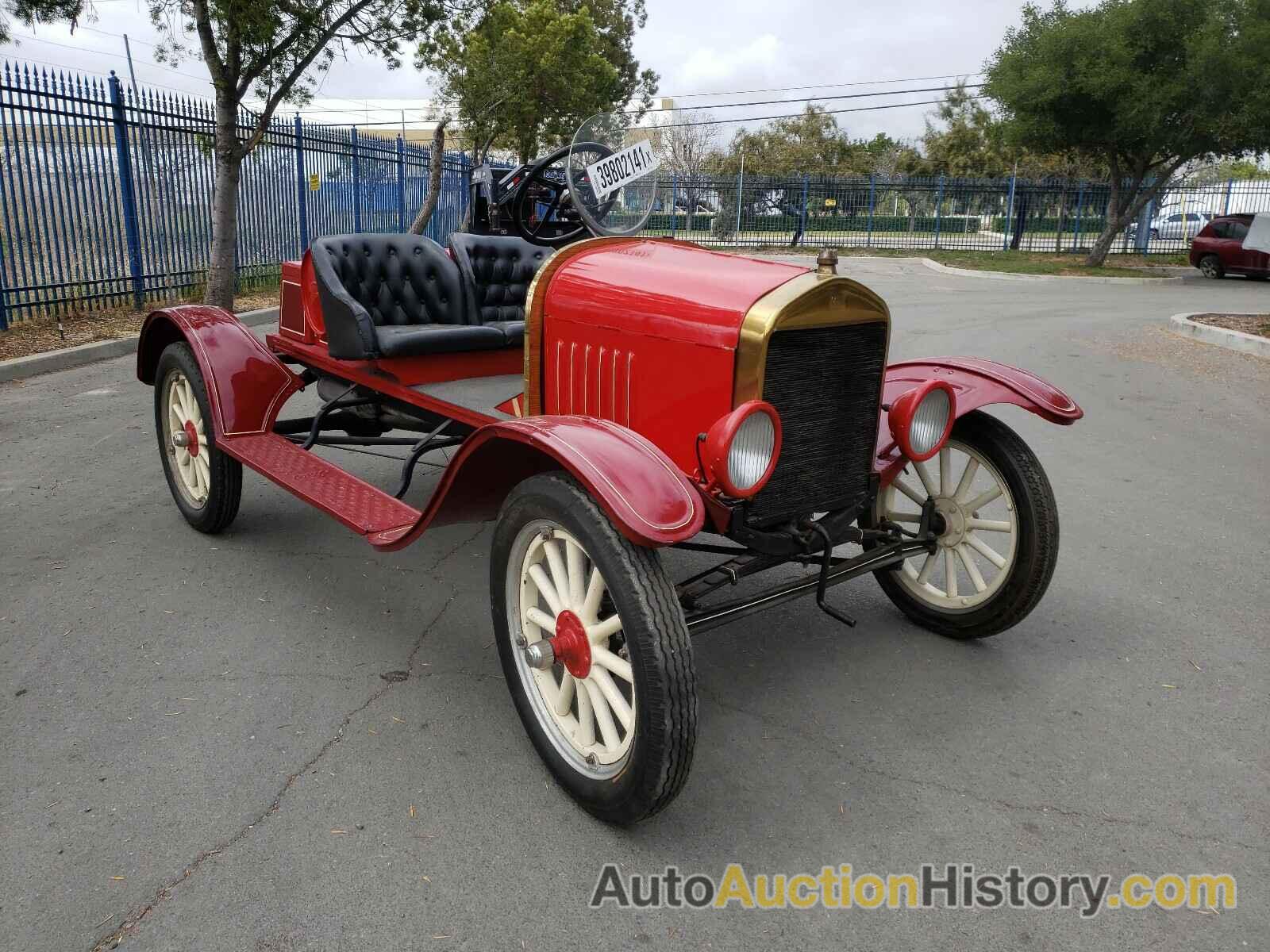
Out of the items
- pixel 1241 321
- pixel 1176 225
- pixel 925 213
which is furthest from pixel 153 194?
pixel 1176 225

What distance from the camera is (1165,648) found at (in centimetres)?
349

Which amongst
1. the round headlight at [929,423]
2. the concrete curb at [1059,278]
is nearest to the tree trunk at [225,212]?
the round headlight at [929,423]

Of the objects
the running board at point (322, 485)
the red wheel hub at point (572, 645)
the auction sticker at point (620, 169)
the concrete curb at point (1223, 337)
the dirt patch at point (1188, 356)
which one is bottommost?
the dirt patch at point (1188, 356)

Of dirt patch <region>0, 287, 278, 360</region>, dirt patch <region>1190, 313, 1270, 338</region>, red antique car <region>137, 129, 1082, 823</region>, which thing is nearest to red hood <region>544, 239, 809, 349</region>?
red antique car <region>137, 129, 1082, 823</region>

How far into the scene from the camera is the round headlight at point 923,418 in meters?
3.00

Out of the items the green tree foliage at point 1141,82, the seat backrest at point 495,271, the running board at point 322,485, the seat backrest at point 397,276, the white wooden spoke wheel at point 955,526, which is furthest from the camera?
the green tree foliage at point 1141,82

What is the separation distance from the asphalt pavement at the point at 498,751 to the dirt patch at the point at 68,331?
4522 millimetres

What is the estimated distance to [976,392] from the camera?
337cm

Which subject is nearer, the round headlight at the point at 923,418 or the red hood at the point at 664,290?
the red hood at the point at 664,290

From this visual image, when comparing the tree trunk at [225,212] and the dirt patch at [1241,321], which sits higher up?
the tree trunk at [225,212]

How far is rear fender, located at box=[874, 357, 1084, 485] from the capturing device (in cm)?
328

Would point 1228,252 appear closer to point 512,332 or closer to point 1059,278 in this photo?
point 1059,278

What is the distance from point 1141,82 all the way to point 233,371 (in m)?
21.5

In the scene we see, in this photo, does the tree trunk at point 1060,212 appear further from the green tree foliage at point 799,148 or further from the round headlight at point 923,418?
the round headlight at point 923,418
